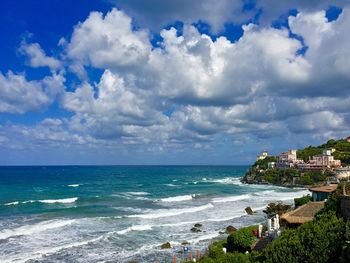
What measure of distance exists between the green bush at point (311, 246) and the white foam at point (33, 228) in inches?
1214

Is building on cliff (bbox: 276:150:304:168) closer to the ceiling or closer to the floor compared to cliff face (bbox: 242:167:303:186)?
closer to the ceiling

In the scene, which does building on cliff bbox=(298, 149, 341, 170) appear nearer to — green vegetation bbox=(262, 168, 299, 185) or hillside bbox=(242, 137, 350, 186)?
hillside bbox=(242, 137, 350, 186)

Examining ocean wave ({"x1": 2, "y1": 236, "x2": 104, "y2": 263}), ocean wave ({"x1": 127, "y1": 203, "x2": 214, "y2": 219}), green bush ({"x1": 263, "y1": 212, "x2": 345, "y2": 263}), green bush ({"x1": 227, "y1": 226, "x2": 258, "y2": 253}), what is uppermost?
green bush ({"x1": 263, "y1": 212, "x2": 345, "y2": 263})

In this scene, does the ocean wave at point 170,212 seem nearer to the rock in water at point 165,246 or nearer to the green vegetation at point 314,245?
the rock in water at point 165,246

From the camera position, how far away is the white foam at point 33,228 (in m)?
39.8

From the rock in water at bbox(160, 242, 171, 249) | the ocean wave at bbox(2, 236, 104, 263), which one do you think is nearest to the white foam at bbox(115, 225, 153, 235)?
the ocean wave at bbox(2, 236, 104, 263)

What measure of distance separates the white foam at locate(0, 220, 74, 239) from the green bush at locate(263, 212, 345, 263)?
30.8 m

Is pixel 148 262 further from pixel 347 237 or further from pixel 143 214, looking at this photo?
pixel 143 214

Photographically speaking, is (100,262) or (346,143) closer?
(100,262)

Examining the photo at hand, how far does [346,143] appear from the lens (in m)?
156

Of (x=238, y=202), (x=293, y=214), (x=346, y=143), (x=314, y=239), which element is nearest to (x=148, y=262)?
(x=293, y=214)

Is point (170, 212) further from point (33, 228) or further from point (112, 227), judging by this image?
point (33, 228)

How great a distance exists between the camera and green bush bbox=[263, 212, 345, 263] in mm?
16219

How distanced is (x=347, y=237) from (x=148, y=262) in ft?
54.3
